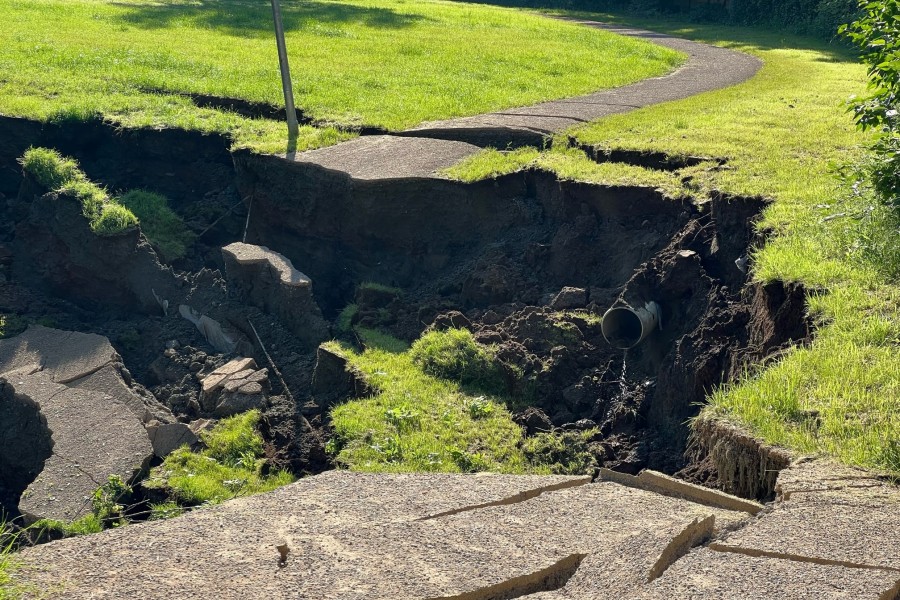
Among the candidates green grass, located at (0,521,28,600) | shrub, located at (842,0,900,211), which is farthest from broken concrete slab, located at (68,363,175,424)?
shrub, located at (842,0,900,211)

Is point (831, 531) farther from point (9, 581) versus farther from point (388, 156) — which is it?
point (388, 156)

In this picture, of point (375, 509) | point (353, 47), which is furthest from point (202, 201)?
point (353, 47)

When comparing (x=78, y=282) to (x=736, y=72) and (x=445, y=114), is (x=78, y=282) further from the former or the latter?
(x=736, y=72)

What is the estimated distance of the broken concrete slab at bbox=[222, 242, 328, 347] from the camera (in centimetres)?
884

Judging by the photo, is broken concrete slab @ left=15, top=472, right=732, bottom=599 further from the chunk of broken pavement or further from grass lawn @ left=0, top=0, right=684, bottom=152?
grass lawn @ left=0, top=0, right=684, bottom=152

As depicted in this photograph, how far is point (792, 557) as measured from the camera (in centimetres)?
397

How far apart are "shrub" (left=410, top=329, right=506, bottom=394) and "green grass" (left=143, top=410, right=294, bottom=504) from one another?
51.8 inches

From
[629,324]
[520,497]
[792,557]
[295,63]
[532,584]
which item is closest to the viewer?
[792,557]

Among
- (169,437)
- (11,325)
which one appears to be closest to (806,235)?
(169,437)

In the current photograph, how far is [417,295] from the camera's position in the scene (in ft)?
29.7

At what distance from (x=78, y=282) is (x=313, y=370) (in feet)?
10.3

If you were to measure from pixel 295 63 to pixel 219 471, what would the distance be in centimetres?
1020

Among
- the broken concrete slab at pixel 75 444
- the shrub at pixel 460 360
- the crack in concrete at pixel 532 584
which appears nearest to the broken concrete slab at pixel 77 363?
the broken concrete slab at pixel 75 444

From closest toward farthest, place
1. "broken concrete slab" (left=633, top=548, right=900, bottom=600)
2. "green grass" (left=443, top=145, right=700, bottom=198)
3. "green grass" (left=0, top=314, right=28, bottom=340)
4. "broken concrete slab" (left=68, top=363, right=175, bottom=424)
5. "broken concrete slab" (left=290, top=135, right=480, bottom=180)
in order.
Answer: "broken concrete slab" (left=633, top=548, right=900, bottom=600)
"broken concrete slab" (left=68, top=363, right=175, bottom=424)
"green grass" (left=443, top=145, right=700, bottom=198)
"green grass" (left=0, top=314, right=28, bottom=340)
"broken concrete slab" (left=290, top=135, right=480, bottom=180)
